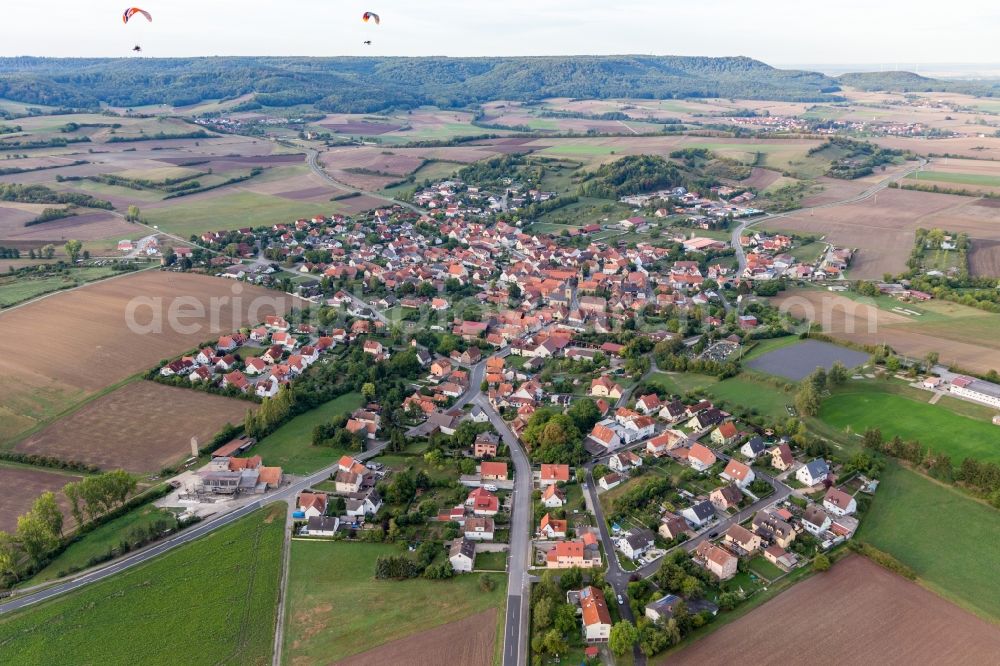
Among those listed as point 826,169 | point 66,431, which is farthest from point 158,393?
point 826,169

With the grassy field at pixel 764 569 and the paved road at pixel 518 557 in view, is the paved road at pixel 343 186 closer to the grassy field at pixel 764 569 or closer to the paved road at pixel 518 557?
the paved road at pixel 518 557

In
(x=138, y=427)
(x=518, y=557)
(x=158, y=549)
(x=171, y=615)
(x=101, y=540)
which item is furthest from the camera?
(x=138, y=427)

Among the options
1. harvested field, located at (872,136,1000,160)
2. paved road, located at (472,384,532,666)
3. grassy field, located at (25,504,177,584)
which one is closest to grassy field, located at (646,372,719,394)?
paved road, located at (472,384,532,666)

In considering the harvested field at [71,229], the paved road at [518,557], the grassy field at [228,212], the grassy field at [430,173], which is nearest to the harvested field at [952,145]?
the grassy field at [430,173]

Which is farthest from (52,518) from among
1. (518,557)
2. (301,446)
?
(518,557)

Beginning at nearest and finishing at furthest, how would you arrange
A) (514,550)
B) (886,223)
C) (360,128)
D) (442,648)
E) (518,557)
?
1. (442,648)
2. (518,557)
3. (514,550)
4. (886,223)
5. (360,128)

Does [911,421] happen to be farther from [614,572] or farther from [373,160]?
[373,160]
